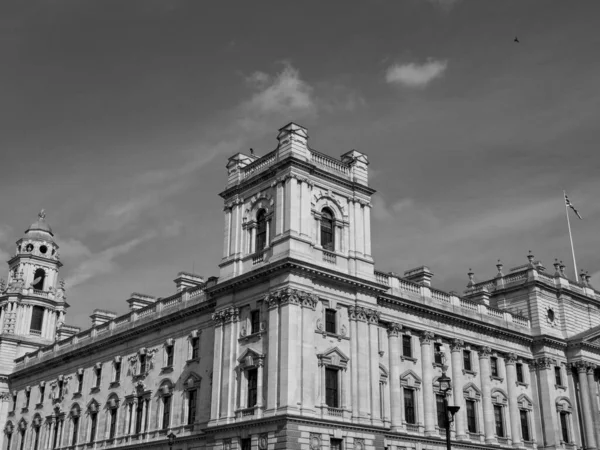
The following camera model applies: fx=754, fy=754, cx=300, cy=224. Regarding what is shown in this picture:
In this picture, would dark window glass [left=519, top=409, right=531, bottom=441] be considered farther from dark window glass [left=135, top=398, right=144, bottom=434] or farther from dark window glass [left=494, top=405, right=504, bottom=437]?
dark window glass [left=135, top=398, right=144, bottom=434]

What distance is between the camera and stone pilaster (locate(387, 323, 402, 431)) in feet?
162

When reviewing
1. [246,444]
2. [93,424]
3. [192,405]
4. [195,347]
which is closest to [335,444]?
[246,444]

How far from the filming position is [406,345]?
52844mm

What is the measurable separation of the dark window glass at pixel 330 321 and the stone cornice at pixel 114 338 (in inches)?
380

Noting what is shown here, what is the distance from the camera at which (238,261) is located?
48781 mm

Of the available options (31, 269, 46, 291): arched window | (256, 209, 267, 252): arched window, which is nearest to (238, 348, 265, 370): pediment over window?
(256, 209, 267, 252): arched window

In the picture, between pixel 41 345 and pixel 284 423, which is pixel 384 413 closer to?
pixel 284 423

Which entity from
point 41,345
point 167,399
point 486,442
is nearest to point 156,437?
point 167,399

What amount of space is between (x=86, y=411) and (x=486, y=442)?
1278 inches

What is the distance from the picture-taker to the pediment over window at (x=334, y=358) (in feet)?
145

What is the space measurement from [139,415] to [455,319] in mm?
24869

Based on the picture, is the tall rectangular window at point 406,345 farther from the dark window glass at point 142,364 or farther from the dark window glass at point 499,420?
the dark window glass at point 142,364

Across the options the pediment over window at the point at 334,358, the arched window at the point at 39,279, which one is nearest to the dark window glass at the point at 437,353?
the pediment over window at the point at 334,358

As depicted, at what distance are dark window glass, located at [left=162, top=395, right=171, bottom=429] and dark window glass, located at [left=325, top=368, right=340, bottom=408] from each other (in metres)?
14.9
